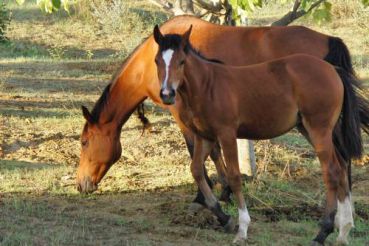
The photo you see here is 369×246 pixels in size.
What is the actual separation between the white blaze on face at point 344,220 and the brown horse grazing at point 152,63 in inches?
59.3

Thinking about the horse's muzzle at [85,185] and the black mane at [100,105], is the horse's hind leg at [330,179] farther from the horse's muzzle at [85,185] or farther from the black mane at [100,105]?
the horse's muzzle at [85,185]

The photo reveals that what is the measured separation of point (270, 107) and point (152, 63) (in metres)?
1.64

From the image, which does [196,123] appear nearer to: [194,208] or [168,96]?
[168,96]

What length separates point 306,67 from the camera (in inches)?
256

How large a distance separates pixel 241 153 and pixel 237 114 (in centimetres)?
250

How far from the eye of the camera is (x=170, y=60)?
588 centimetres

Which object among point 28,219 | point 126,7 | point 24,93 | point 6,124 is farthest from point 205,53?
point 126,7

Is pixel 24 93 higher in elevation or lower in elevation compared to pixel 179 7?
lower

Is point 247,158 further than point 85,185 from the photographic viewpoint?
Yes

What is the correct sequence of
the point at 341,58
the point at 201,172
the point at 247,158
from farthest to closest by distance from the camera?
the point at 247,158
the point at 341,58
the point at 201,172

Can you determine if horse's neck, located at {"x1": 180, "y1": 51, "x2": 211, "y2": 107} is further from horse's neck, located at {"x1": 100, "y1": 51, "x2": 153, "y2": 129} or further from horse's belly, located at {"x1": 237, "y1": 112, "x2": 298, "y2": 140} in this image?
horse's neck, located at {"x1": 100, "y1": 51, "x2": 153, "y2": 129}

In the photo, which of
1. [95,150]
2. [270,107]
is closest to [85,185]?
[95,150]

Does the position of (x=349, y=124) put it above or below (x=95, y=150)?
above

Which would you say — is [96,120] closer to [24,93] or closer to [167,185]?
[167,185]
